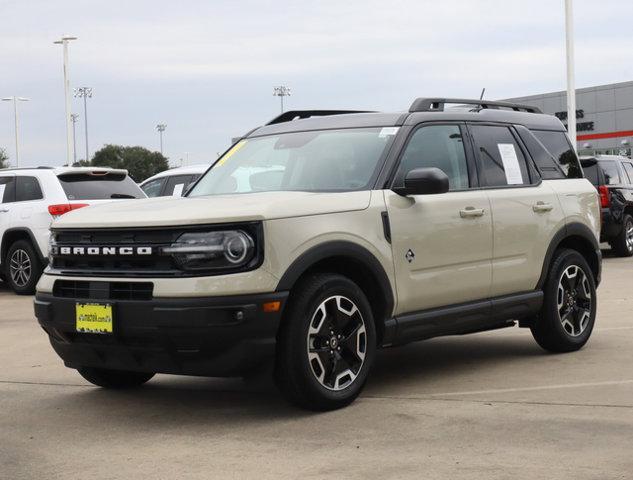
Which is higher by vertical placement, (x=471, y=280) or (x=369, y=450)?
(x=471, y=280)

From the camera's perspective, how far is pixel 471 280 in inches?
274

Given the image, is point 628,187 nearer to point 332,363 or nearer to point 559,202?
point 559,202

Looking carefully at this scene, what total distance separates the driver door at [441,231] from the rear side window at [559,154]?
1108mm

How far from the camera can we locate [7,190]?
15.0 metres

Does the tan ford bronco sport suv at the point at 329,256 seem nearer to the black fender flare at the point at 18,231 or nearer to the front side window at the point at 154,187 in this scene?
the black fender flare at the point at 18,231

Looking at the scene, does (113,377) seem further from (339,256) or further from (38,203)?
(38,203)

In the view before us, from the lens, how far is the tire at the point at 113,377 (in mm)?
6852

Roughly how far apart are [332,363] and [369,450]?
963mm

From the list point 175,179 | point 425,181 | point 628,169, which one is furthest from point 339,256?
point 628,169

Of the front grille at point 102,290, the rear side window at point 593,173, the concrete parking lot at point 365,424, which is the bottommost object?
the concrete parking lot at point 365,424

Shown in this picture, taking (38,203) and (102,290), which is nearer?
(102,290)

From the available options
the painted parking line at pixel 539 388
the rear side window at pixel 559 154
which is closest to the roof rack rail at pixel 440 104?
the rear side window at pixel 559 154

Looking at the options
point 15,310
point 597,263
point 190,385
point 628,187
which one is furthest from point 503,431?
point 628,187

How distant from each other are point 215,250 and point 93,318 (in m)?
0.83
